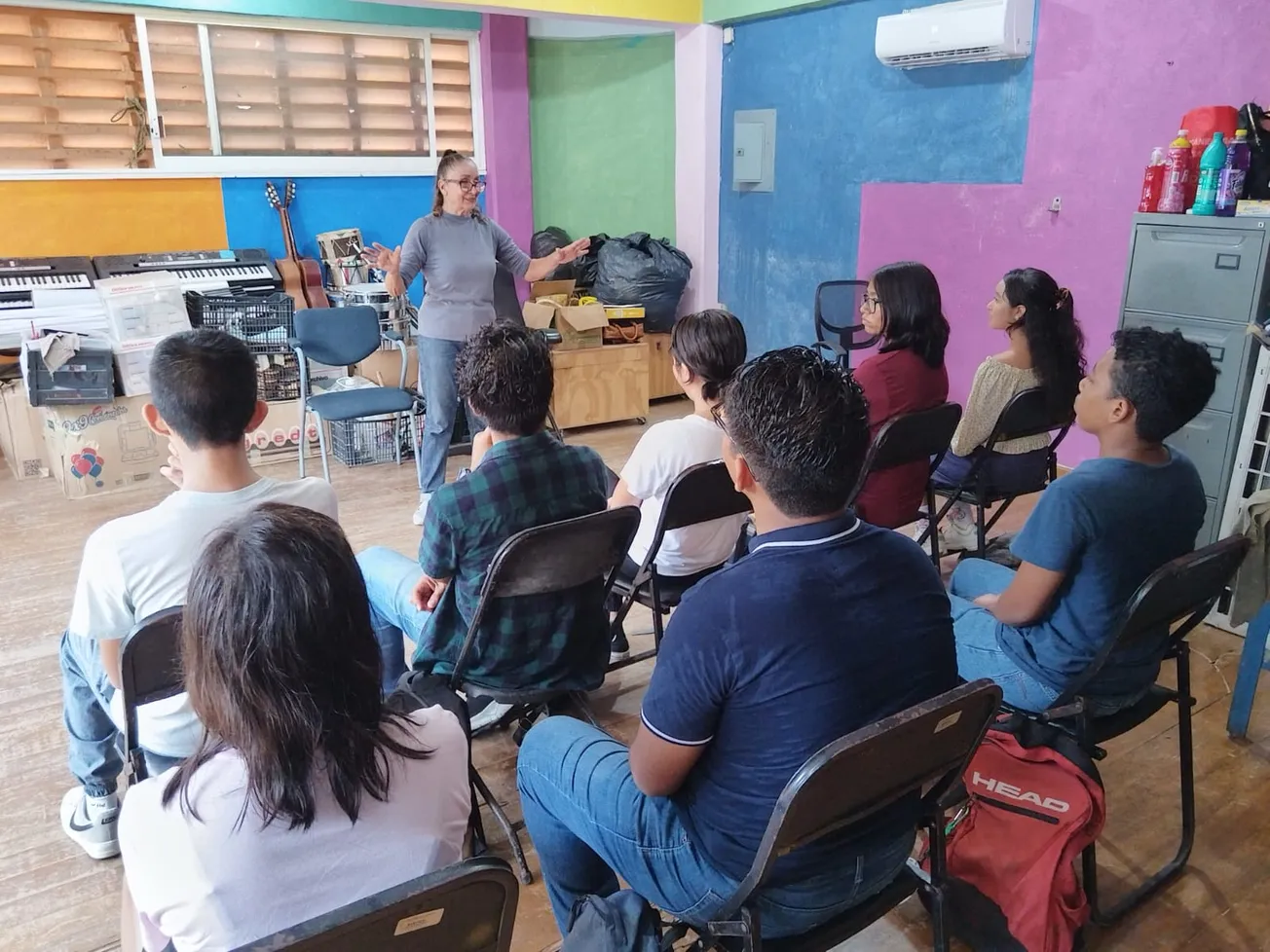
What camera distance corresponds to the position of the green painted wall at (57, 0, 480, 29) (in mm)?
5090

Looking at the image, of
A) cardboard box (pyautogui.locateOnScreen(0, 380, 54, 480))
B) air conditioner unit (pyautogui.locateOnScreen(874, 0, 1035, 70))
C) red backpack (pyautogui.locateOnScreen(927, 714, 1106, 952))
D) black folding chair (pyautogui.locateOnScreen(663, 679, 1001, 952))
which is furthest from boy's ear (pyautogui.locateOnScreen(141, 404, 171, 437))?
air conditioner unit (pyautogui.locateOnScreen(874, 0, 1035, 70))

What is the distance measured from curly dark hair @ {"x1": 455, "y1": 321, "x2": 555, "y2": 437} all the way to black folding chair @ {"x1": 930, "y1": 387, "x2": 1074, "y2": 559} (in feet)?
5.22

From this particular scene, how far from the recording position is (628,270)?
18.7ft

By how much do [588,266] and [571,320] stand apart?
1.05 meters

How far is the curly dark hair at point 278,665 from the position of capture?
0.93m

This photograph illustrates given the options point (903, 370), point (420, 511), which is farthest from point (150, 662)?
point (420, 511)

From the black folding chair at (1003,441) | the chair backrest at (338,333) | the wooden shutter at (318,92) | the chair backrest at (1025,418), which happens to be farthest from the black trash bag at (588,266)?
the chair backrest at (1025,418)

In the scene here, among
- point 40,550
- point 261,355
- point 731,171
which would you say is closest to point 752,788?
point 40,550

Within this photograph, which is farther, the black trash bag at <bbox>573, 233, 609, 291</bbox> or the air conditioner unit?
the black trash bag at <bbox>573, 233, 609, 291</bbox>

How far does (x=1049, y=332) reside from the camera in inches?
118

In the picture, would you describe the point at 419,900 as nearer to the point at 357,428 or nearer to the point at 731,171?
the point at 357,428

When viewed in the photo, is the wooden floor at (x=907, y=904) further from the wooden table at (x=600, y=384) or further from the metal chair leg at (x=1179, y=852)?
the wooden table at (x=600, y=384)

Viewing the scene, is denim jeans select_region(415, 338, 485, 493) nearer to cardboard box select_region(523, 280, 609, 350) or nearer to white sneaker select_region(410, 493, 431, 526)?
white sneaker select_region(410, 493, 431, 526)

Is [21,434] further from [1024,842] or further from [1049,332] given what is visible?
[1024,842]
